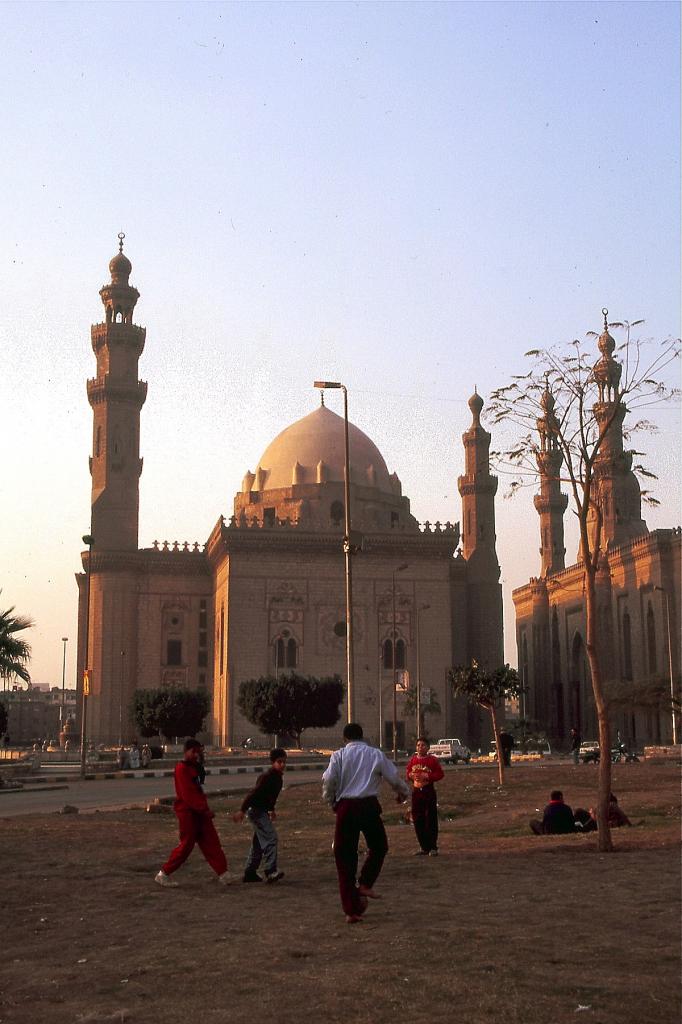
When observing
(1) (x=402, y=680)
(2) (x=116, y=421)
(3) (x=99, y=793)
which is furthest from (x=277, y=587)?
(3) (x=99, y=793)

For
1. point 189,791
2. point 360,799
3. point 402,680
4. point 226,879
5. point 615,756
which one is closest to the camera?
point 360,799

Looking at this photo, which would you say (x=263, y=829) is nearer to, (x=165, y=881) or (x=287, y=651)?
(x=165, y=881)

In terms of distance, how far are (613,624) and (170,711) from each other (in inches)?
911

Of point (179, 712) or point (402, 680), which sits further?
point (402, 680)

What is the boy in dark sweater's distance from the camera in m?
10.0

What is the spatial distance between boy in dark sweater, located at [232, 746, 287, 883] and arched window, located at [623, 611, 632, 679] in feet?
170

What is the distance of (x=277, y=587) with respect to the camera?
59.7m

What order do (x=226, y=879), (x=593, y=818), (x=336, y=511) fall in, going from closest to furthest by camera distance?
(x=226, y=879), (x=593, y=818), (x=336, y=511)

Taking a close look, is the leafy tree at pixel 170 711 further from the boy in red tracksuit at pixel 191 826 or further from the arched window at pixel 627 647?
the boy in red tracksuit at pixel 191 826

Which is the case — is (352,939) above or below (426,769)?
below

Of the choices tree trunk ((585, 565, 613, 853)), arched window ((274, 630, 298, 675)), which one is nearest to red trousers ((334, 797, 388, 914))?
tree trunk ((585, 565, 613, 853))

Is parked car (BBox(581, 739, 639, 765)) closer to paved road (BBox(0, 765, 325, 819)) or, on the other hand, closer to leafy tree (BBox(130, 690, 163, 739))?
paved road (BBox(0, 765, 325, 819))

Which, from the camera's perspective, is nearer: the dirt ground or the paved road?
the dirt ground

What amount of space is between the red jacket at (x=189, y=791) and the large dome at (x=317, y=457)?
5645 cm
